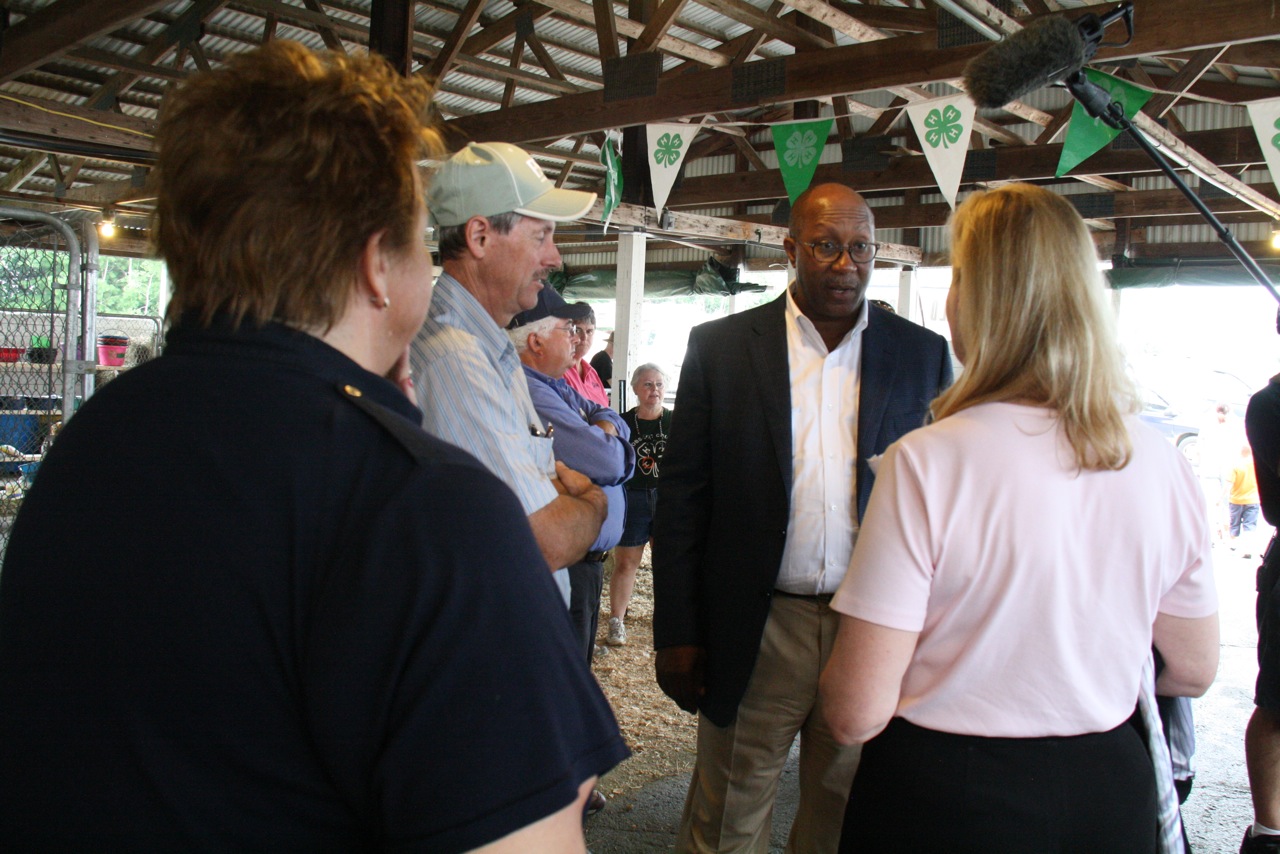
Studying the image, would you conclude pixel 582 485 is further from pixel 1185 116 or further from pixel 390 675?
pixel 1185 116

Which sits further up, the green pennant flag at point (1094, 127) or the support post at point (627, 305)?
the green pennant flag at point (1094, 127)

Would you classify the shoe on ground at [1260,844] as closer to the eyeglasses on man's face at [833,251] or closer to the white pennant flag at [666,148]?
the eyeglasses on man's face at [833,251]

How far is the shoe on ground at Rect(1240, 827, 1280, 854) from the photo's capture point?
8.06 feet

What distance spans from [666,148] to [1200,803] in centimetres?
537

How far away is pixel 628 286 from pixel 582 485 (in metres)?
7.83

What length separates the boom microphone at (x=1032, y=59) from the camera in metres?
1.80

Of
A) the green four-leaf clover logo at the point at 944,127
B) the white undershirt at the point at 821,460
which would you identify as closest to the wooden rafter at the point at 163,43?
the green four-leaf clover logo at the point at 944,127

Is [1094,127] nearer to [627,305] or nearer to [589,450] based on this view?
[589,450]

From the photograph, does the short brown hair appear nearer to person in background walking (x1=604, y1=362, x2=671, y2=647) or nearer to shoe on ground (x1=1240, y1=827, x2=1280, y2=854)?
shoe on ground (x1=1240, y1=827, x2=1280, y2=854)

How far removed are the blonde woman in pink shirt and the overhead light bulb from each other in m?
11.8

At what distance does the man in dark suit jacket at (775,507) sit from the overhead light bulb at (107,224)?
1089 cm

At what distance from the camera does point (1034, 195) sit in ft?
4.36

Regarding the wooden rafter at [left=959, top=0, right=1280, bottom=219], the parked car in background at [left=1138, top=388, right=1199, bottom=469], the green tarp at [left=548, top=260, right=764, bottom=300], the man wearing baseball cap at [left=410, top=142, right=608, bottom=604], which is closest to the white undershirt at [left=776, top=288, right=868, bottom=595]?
the man wearing baseball cap at [left=410, top=142, right=608, bottom=604]

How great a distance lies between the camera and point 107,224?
469 inches
